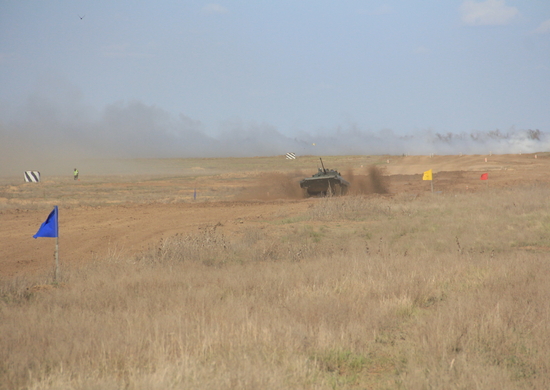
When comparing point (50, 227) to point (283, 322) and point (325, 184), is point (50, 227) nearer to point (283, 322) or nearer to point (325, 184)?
point (283, 322)

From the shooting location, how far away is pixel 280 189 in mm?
31641

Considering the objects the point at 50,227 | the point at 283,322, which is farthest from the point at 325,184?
the point at 283,322

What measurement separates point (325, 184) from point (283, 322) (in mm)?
22135

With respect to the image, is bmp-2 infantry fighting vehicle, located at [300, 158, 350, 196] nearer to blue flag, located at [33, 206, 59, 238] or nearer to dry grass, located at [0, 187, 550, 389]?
dry grass, located at [0, 187, 550, 389]

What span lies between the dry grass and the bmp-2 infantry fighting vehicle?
16375mm

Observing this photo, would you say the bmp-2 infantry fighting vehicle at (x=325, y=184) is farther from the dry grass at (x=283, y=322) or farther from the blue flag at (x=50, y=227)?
the blue flag at (x=50, y=227)

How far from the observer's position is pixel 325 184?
28125mm

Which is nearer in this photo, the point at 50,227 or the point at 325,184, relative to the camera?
the point at 50,227

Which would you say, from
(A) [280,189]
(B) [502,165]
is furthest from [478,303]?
(B) [502,165]

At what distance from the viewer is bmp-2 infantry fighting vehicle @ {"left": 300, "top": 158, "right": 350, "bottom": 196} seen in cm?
2794

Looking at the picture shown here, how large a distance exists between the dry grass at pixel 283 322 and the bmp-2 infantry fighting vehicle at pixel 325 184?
53.7 ft

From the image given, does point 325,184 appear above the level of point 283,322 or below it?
above

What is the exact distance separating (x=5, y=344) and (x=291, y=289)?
3.87 metres

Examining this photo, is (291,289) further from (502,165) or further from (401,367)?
(502,165)
